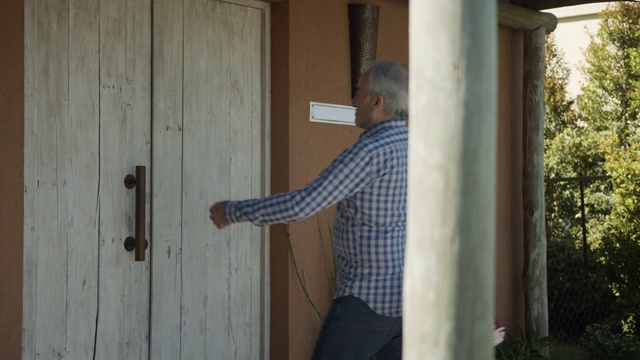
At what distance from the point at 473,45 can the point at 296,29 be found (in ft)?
11.7

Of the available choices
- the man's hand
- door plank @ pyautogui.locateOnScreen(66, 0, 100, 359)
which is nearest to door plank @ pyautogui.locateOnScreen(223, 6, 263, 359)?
door plank @ pyautogui.locateOnScreen(66, 0, 100, 359)

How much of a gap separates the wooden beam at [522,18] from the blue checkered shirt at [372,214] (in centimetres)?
374

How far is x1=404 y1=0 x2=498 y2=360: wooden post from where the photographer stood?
2.08 metres

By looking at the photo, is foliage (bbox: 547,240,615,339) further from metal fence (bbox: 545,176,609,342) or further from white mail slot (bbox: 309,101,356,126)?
white mail slot (bbox: 309,101,356,126)

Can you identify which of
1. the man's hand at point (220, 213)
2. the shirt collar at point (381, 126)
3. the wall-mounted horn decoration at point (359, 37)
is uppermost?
the wall-mounted horn decoration at point (359, 37)

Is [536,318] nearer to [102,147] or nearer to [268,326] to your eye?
[268,326]

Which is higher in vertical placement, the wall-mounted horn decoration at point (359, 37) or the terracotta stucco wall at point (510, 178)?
the wall-mounted horn decoration at point (359, 37)

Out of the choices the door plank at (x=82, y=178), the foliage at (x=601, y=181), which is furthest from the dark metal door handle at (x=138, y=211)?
the foliage at (x=601, y=181)

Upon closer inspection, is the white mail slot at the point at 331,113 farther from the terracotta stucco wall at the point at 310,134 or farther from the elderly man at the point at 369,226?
the elderly man at the point at 369,226

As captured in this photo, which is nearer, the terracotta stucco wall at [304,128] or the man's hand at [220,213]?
the man's hand at [220,213]

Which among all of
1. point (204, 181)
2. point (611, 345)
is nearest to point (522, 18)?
point (611, 345)

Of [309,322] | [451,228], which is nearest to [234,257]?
[309,322]

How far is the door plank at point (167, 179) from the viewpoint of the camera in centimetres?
497

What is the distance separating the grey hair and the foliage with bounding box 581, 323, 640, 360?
4369 millimetres
